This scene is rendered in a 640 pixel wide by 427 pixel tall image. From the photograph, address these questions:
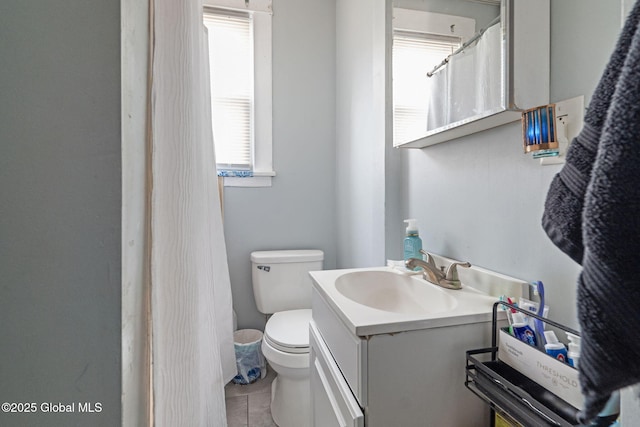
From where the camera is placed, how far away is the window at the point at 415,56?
1049mm

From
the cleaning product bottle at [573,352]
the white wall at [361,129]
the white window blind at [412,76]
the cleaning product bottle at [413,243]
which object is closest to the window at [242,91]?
the white wall at [361,129]

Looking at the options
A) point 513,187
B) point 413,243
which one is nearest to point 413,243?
point 413,243

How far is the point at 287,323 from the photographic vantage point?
5.16ft

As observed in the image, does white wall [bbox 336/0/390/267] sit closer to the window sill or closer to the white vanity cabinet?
the window sill

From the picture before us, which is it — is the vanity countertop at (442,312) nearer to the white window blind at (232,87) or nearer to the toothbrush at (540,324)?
the toothbrush at (540,324)

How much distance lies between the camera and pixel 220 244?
147 centimetres

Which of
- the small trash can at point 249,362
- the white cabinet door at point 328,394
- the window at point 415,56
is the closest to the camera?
the white cabinet door at point 328,394

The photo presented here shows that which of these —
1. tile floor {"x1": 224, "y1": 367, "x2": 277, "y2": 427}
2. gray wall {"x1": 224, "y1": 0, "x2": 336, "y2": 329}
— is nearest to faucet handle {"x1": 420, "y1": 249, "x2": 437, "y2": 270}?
gray wall {"x1": 224, "y1": 0, "x2": 336, "y2": 329}

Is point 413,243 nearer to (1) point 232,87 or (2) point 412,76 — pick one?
(2) point 412,76

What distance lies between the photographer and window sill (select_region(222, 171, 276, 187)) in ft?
6.40
